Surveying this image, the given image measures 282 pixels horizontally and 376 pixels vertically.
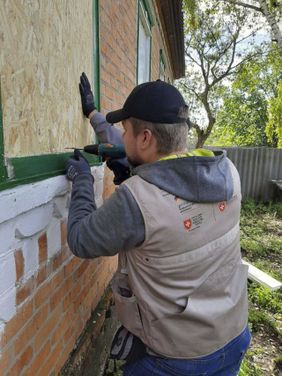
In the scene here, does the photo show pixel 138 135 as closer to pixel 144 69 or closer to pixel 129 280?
pixel 129 280

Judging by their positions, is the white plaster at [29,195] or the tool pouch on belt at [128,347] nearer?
the white plaster at [29,195]

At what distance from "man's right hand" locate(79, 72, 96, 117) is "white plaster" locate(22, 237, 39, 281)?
3.42 feet

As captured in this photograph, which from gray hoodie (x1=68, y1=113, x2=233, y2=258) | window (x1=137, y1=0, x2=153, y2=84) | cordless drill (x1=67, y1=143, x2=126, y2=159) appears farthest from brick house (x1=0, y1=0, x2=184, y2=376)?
window (x1=137, y1=0, x2=153, y2=84)

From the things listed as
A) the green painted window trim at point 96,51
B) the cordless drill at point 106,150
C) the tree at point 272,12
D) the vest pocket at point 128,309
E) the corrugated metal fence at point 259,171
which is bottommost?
the corrugated metal fence at point 259,171

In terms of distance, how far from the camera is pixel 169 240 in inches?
52.8

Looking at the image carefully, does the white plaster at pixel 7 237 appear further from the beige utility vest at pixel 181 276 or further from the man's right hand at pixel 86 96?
the man's right hand at pixel 86 96

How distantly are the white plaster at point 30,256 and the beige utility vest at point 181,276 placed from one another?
0.39 metres

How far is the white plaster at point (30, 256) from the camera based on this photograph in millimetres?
1415

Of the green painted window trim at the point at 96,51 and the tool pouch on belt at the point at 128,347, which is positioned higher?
the green painted window trim at the point at 96,51

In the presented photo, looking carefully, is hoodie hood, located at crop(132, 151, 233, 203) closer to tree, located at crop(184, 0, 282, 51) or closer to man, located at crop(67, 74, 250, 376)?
man, located at crop(67, 74, 250, 376)

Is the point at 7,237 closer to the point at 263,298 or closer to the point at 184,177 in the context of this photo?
the point at 184,177

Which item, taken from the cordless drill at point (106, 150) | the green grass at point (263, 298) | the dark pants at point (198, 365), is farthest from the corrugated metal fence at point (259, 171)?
the dark pants at point (198, 365)

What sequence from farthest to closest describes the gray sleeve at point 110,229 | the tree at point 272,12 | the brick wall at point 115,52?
the tree at point 272,12, the brick wall at point 115,52, the gray sleeve at point 110,229

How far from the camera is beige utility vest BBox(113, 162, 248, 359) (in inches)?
52.6
